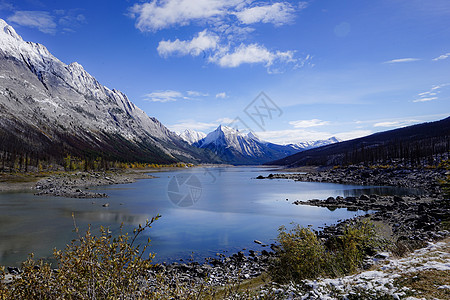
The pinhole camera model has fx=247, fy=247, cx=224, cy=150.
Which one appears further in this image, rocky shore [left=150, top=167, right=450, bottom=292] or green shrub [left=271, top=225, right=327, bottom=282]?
rocky shore [left=150, top=167, right=450, bottom=292]

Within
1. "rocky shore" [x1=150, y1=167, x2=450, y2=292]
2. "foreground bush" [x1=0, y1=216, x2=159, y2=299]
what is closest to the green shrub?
"rocky shore" [x1=150, y1=167, x2=450, y2=292]

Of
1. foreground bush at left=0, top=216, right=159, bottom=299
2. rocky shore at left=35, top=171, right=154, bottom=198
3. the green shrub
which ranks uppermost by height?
foreground bush at left=0, top=216, right=159, bottom=299

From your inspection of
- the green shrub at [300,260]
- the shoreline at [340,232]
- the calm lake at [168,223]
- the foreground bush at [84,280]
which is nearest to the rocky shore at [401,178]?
the shoreline at [340,232]

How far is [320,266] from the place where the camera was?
1198cm

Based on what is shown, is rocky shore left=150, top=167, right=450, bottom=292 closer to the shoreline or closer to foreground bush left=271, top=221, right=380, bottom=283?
A: the shoreline

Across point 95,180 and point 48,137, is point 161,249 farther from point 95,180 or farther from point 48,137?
point 48,137

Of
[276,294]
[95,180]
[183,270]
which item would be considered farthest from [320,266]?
[95,180]

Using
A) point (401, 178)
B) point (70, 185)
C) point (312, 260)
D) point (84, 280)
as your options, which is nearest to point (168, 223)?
point (312, 260)

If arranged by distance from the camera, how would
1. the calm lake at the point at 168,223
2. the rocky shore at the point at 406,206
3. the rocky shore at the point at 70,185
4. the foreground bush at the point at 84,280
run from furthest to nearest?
1. the rocky shore at the point at 70,185
2. the rocky shore at the point at 406,206
3. the calm lake at the point at 168,223
4. the foreground bush at the point at 84,280

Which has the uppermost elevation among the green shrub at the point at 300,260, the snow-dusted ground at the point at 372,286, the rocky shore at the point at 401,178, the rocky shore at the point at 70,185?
the snow-dusted ground at the point at 372,286

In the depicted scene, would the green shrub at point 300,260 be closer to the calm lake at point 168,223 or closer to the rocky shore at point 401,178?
the calm lake at point 168,223

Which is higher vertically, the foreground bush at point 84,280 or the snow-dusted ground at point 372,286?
the foreground bush at point 84,280

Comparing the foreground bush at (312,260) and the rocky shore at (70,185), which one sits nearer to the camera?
the foreground bush at (312,260)

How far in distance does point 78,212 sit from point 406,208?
49.5 meters
